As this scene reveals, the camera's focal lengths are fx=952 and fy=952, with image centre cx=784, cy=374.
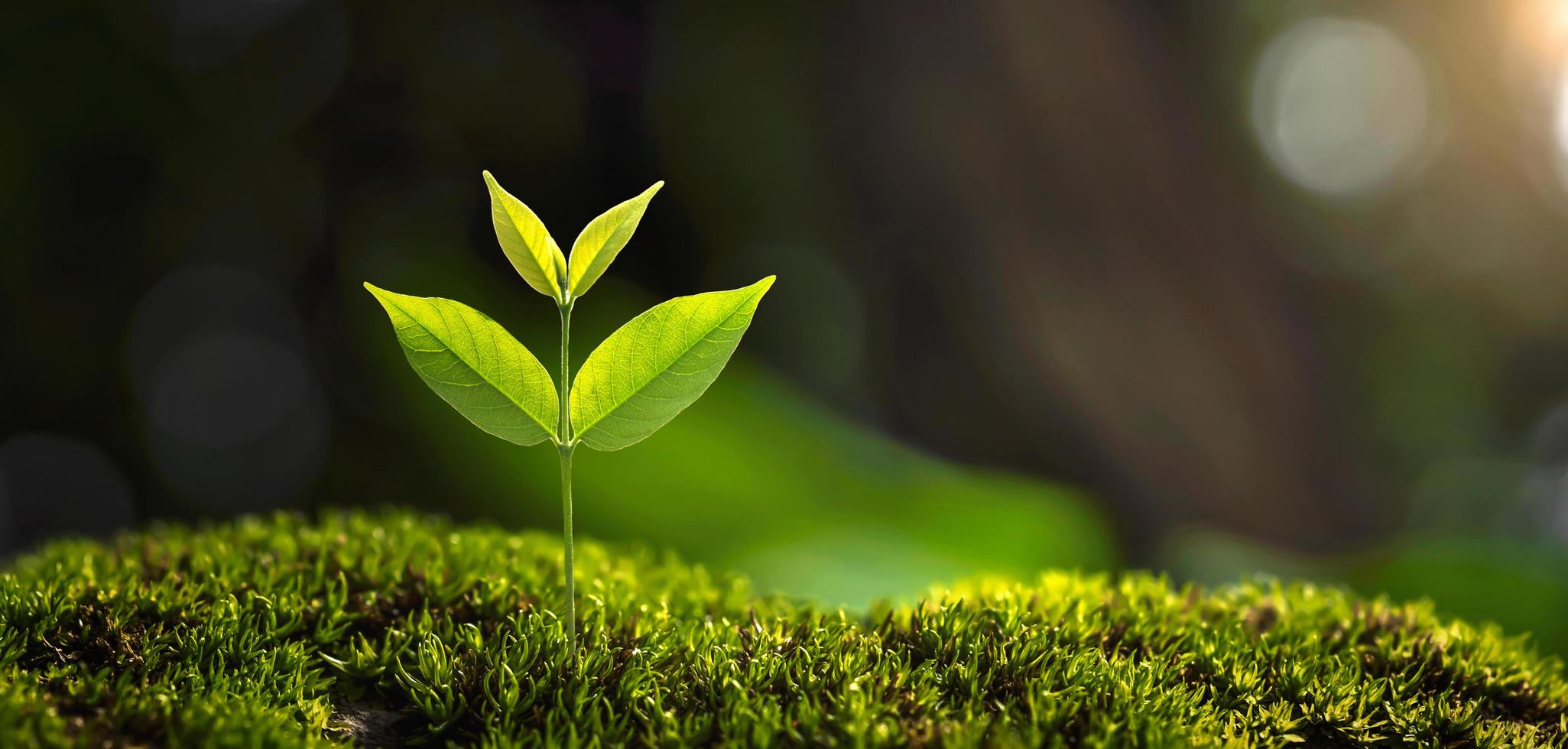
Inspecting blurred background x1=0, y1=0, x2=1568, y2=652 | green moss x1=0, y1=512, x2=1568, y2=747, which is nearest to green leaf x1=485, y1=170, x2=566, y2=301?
green moss x1=0, y1=512, x2=1568, y2=747

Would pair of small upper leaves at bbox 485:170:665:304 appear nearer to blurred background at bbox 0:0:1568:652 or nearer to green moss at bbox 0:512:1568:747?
green moss at bbox 0:512:1568:747

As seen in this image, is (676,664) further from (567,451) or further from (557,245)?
(557,245)

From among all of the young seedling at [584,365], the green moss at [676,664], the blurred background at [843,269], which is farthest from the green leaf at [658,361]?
the blurred background at [843,269]

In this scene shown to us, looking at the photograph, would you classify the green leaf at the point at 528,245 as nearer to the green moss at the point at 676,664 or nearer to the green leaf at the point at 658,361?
the green leaf at the point at 658,361

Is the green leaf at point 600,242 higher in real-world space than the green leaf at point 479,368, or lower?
higher

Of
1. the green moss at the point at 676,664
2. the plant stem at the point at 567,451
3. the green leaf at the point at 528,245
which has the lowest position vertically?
the green moss at the point at 676,664

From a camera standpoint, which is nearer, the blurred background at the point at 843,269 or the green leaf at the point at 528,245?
the green leaf at the point at 528,245
